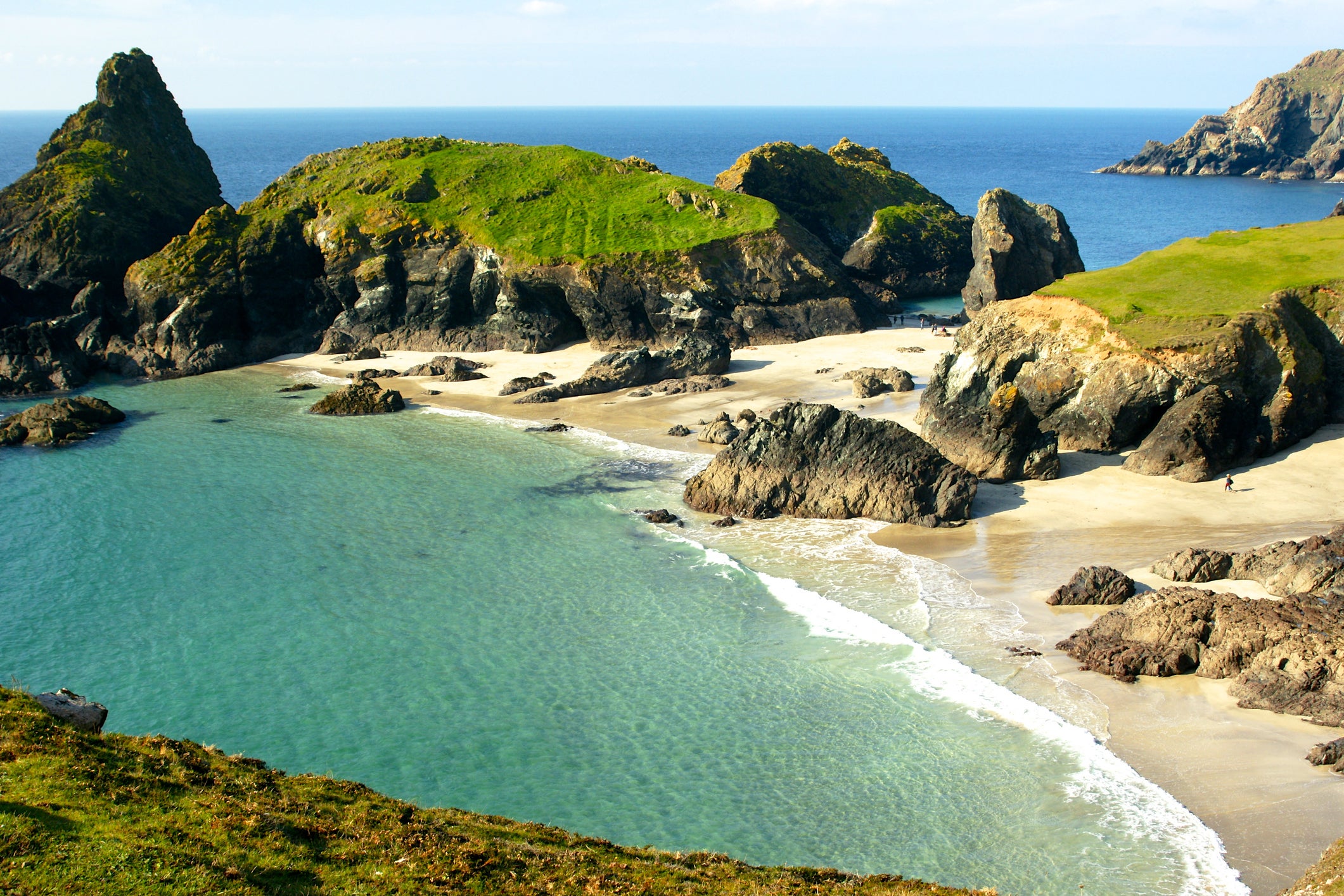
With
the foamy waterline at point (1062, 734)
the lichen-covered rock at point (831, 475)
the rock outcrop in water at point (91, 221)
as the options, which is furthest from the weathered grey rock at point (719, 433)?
the rock outcrop in water at point (91, 221)

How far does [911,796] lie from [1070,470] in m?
20.1

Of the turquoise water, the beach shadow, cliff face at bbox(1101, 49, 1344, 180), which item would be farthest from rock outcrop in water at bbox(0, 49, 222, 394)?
cliff face at bbox(1101, 49, 1344, 180)

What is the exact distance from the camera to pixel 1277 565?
25.5 m

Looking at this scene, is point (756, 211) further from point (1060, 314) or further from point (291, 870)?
point (291, 870)

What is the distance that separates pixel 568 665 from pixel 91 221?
172ft

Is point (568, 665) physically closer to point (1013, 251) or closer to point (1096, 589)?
point (1096, 589)

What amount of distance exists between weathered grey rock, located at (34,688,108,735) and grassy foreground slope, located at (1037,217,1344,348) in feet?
115

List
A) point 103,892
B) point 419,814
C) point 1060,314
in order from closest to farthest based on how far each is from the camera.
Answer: point 103,892, point 419,814, point 1060,314

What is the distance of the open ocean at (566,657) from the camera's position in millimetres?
18156

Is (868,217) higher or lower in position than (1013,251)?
higher

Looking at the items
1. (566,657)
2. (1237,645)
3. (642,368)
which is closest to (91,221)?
(642,368)

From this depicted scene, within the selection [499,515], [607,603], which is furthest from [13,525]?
[607,603]

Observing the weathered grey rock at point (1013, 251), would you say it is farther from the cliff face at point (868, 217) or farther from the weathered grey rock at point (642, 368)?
the weathered grey rock at point (642, 368)

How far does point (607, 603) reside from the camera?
27469mm
